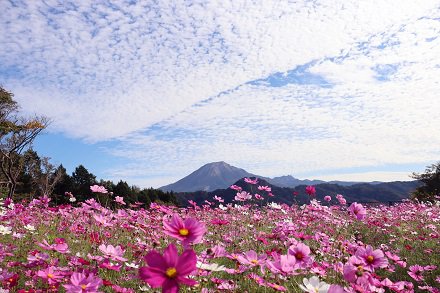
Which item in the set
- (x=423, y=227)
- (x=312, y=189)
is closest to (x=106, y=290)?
(x=312, y=189)

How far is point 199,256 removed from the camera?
2.72 meters

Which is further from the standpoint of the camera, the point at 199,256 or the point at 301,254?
the point at 199,256

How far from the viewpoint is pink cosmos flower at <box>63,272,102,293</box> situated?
5.78 feet

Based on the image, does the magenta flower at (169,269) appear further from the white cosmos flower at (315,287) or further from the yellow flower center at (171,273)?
the white cosmos flower at (315,287)

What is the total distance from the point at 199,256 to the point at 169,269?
1.55 m

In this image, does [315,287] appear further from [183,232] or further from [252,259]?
[183,232]

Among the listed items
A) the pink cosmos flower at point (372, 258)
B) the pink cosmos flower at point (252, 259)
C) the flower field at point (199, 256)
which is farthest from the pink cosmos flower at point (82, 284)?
the pink cosmos flower at point (372, 258)

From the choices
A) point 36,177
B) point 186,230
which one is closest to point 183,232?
point 186,230

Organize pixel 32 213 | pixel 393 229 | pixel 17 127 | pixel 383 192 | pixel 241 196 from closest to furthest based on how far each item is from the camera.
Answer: pixel 241 196
pixel 32 213
pixel 393 229
pixel 17 127
pixel 383 192

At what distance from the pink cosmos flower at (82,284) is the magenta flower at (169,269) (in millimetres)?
745

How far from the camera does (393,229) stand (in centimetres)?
768

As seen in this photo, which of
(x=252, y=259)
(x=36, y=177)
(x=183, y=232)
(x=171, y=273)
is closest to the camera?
(x=171, y=273)

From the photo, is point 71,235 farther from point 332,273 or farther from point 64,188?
point 64,188

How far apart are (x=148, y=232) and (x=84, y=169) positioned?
33712 millimetres
